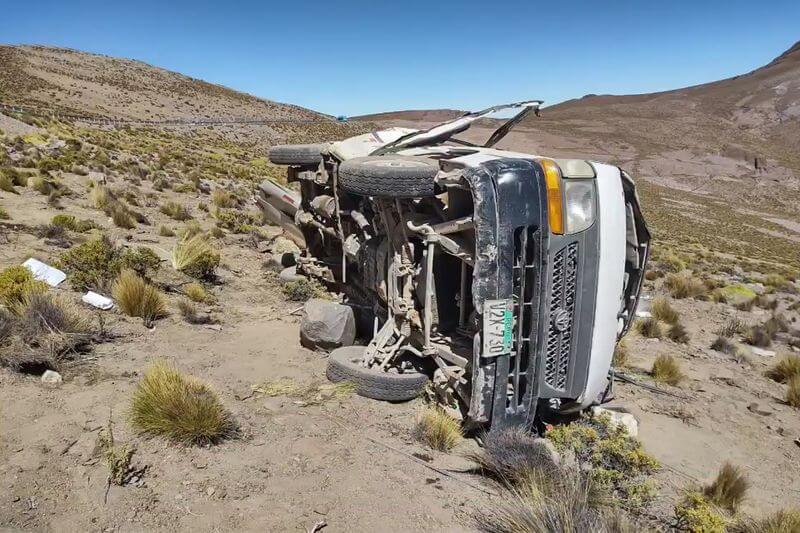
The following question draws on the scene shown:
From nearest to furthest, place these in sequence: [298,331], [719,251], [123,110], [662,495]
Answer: [662,495]
[298,331]
[719,251]
[123,110]

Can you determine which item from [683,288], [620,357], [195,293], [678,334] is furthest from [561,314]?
[683,288]

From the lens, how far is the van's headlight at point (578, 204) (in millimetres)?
4840

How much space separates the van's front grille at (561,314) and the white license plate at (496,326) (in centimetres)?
42

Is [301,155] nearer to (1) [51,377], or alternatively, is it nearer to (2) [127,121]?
(1) [51,377]

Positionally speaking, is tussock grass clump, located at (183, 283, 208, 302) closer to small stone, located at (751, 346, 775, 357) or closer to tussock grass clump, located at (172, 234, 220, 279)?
tussock grass clump, located at (172, 234, 220, 279)

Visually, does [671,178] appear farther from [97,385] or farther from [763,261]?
[97,385]

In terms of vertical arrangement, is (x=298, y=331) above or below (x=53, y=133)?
below

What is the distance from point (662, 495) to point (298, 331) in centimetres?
475

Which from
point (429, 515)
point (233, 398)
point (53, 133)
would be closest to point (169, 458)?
point (233, 398)

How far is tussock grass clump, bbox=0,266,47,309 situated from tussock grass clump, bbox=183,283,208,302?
73.0 inches

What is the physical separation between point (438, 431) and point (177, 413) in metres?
2.18

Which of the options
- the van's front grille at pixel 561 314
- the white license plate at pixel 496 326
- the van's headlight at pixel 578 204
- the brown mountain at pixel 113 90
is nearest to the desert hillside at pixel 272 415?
the van's front grille at pixel 561 314

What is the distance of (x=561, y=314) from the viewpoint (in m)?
4.85

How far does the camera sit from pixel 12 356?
15.8ft
